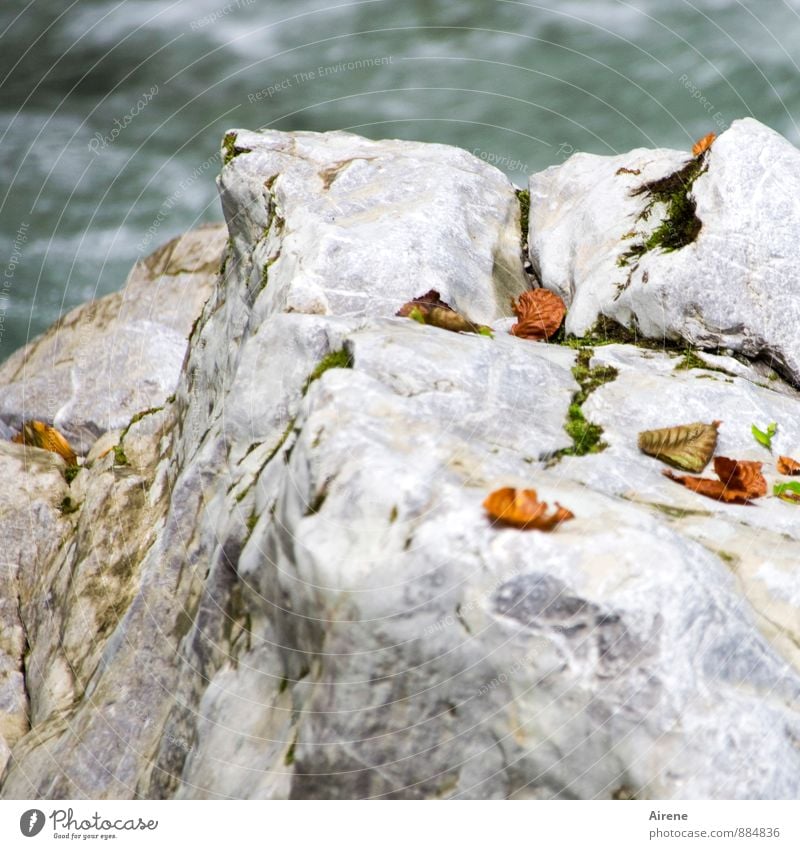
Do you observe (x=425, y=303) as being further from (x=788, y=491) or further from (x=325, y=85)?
(x=325, y=85)

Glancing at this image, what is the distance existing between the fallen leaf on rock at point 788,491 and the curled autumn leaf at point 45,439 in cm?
749

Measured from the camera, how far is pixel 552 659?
4.27 meters

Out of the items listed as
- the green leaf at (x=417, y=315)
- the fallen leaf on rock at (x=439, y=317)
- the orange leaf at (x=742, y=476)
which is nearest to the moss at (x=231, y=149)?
the fallen leaf on rock at (x=439, y=317)

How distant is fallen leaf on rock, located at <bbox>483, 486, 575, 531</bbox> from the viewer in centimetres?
446

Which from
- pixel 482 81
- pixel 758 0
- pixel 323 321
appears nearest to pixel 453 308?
pixel 323 321

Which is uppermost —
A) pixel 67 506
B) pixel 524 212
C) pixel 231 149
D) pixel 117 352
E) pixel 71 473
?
pixel 231 149

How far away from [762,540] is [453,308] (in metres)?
2.90

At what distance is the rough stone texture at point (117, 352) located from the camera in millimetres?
11375

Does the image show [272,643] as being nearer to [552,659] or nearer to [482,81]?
[552,659]

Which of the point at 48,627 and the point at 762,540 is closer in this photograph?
the point at 762,540

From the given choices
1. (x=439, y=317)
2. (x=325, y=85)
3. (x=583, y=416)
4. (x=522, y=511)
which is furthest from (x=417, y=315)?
(x=325, y=85)

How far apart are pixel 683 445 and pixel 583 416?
0.64m

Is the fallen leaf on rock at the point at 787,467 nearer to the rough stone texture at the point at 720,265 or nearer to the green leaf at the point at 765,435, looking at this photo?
the green leaf at the point at 765,435

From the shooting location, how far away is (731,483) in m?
5.50
